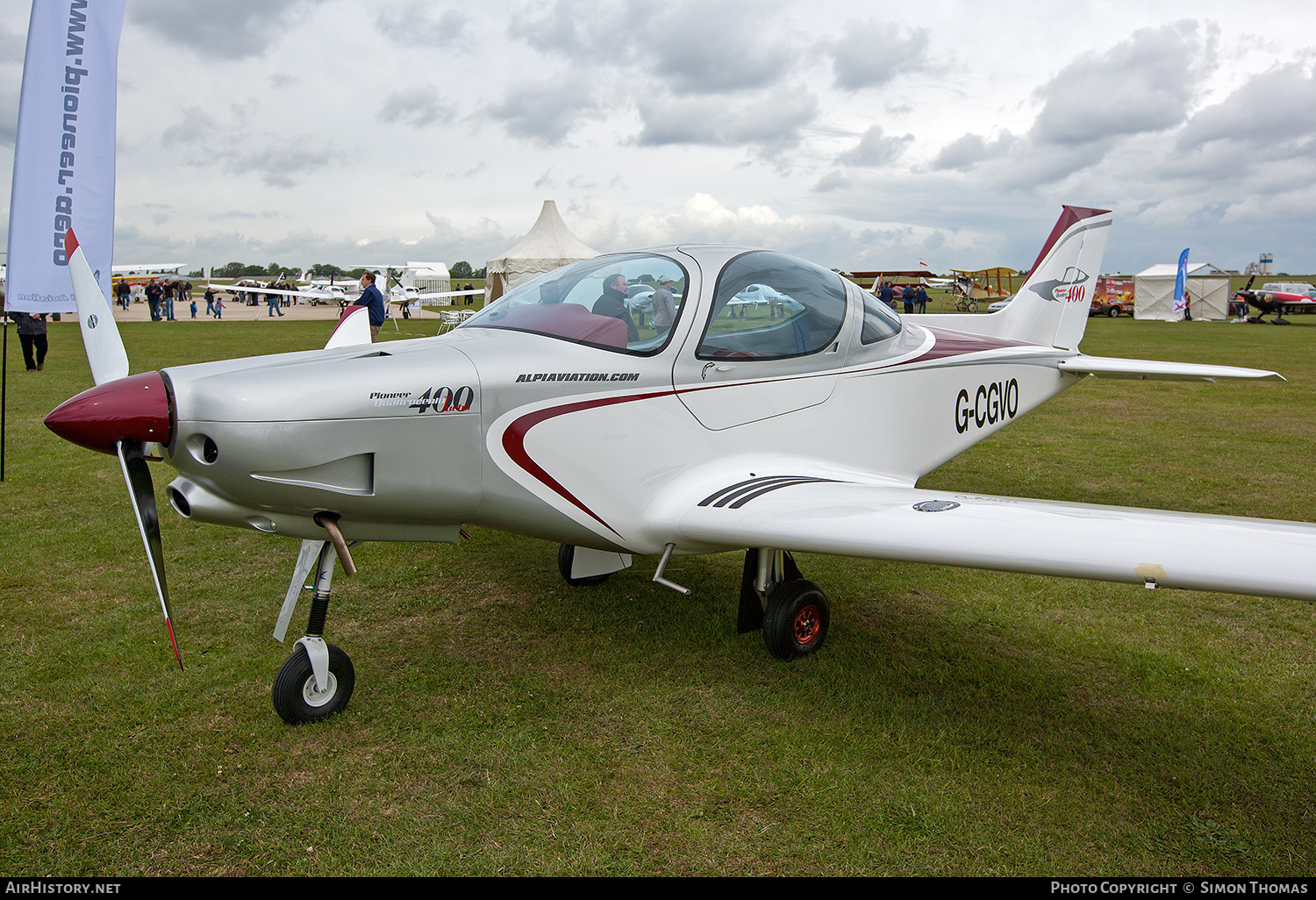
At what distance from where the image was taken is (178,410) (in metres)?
2.77

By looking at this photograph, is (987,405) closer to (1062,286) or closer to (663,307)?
(1062,286)

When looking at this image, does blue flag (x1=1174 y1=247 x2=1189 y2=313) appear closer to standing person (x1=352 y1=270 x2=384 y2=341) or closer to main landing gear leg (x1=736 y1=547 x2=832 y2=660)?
standing person (x1=352 y1=270 x2=384 y2=341)

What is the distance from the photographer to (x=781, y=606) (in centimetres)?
399

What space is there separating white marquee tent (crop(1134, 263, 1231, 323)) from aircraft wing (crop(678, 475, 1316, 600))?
1625 inches

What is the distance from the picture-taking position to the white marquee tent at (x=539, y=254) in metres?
27.2

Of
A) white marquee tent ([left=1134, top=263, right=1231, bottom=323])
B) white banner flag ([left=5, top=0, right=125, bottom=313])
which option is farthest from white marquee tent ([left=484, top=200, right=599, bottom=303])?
white marquee tent ([left=1134, top=263, right=1231, bottom=323])

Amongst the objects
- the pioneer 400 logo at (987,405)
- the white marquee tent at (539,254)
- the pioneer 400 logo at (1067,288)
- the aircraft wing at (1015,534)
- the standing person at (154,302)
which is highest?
the white marquee tent at (539,254)

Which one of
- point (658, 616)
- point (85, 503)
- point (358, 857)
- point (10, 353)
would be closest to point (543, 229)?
point (10, 353)

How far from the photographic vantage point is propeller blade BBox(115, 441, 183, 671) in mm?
2789

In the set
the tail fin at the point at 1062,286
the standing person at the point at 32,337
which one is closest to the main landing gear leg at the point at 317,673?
the tail fin at the point at 1062,286

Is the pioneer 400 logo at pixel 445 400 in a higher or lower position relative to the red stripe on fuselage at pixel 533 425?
higher

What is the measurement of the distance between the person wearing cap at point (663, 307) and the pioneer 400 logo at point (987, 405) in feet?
8.04

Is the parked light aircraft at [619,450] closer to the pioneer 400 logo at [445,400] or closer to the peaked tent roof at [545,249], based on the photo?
the pioneer 400 logo at [445,400]

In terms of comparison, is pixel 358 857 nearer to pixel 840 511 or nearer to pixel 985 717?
pixel 840 511
